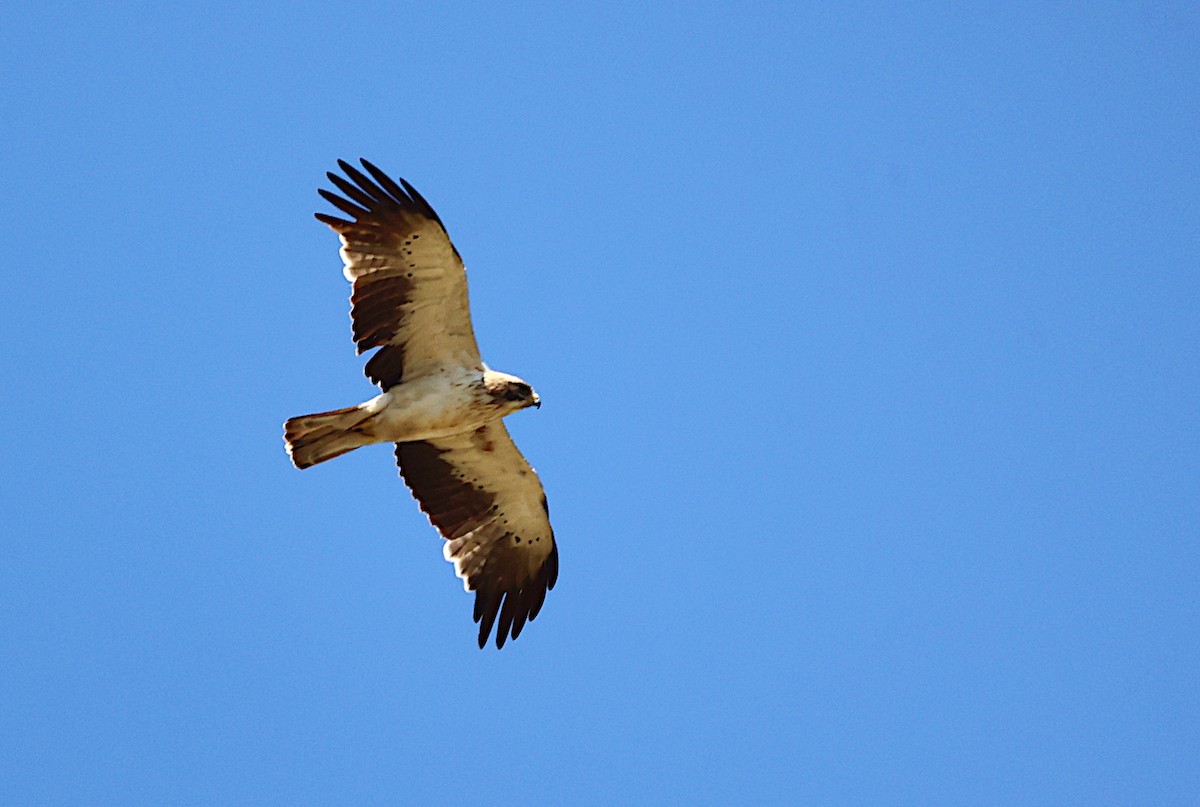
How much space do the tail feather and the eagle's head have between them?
3.61 ft

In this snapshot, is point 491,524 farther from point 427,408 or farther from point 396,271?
point 396,271

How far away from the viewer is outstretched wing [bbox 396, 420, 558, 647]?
46.0 ft

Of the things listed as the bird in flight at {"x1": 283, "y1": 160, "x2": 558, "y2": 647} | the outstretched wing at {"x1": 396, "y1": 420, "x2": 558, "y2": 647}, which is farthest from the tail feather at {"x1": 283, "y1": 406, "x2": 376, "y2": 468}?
the outstretched wing at {"x1": 396, "y1": 420, "x2": 558, "y2": 647}

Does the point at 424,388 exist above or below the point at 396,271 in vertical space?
below

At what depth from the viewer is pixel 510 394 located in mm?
13062

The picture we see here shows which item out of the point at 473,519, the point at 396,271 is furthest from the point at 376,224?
the point at 473,519

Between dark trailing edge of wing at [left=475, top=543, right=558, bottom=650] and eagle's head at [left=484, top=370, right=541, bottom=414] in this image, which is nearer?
eagle's head at [left=484, top=370, right=541, bottom=414]

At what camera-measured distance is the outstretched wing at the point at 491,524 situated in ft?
46.0

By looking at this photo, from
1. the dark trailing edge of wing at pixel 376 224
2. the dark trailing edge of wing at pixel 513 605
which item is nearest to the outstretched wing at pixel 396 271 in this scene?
the dark trailing edge of wing at pixel 376 224

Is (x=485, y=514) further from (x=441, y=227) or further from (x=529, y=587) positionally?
(x=441, y=227)

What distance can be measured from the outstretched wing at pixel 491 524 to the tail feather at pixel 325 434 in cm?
93

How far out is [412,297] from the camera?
42.9 ft

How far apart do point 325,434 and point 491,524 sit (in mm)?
2073

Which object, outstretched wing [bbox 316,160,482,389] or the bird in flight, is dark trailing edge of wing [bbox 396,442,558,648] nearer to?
the bird in flight
